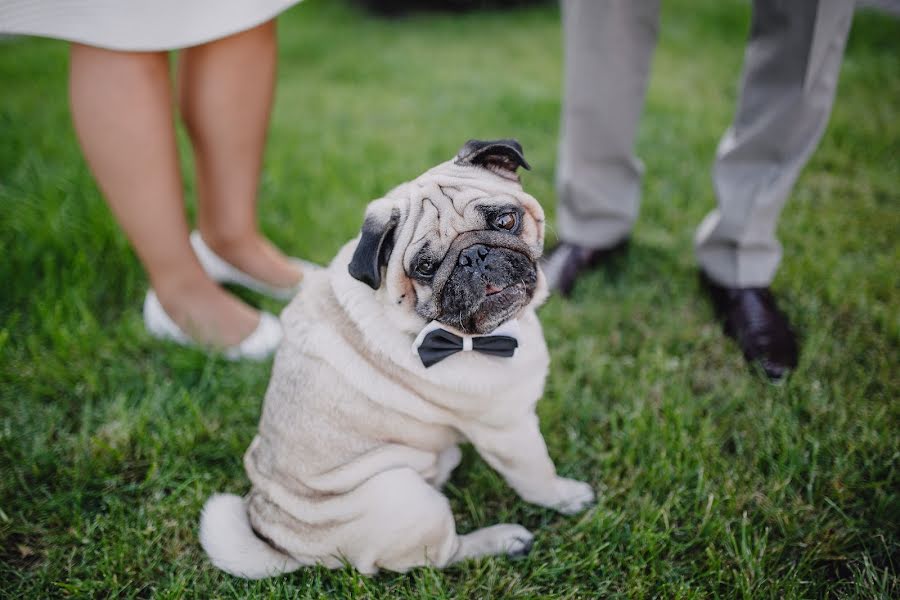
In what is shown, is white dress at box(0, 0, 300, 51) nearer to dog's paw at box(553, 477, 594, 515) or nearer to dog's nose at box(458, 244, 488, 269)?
dog's nose at box(458, 244, 488, 269)

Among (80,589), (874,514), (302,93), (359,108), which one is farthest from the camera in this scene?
(302,93)

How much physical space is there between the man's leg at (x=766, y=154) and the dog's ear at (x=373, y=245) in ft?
6.42

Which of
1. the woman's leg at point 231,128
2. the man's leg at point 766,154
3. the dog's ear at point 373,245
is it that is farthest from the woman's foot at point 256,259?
the man's leg at point 766,154

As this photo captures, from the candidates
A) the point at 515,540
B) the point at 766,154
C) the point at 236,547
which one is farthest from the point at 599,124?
the point at 236,547

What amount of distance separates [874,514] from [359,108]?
494 cm

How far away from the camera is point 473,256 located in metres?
1.79

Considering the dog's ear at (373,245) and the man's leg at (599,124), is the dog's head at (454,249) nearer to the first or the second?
the dog's ear at (373,245)

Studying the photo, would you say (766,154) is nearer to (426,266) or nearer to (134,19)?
(426,266)

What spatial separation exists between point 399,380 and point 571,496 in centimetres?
88

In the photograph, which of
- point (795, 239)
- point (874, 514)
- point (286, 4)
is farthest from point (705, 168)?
point (286, 4)

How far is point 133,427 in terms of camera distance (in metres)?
2.59

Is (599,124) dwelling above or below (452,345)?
above

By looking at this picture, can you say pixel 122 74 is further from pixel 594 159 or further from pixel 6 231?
pixel 594 159

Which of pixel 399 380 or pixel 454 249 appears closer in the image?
pixel 454 249
